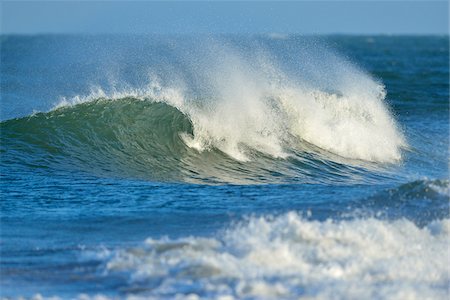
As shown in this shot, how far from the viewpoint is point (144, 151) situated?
13.7 meters

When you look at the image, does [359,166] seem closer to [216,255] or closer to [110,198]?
[110,198]

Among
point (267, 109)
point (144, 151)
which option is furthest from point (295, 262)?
point (267, 109)

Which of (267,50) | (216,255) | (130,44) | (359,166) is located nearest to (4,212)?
(216,255)

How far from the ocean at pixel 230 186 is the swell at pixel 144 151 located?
4 centimetres

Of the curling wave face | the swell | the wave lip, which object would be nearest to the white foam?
the curling wave face

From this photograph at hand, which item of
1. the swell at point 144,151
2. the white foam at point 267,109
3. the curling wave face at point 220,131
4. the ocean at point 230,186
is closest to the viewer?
the ocean at point 230,186

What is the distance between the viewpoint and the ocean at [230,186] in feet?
22.7

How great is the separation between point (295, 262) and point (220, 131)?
704 centimetres

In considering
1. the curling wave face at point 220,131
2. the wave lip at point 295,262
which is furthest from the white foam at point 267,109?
the wave lip at point 295,262

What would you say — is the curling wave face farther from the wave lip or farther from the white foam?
the wave lip

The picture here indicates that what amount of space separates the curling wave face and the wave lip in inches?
150

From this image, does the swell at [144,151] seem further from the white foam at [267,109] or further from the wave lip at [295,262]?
the wave lip at [295,262]

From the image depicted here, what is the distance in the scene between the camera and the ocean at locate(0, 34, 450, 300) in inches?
272

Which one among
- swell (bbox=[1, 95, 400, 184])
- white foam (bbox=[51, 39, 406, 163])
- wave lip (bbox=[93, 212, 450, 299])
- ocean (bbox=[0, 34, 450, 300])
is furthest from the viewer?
white foam (bbox=[51, 39, 406, 163])
